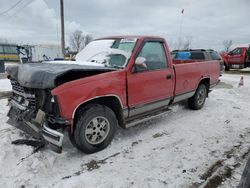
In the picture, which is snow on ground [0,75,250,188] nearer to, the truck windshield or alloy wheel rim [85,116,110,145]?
alloy wheel rim [85,116,110,145]

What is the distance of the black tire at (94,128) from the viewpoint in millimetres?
3414

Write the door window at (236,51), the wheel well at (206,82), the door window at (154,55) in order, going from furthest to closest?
1. the door window at (236,51)
2. the wheel well at (206,82)
3. the door window at (154,55)

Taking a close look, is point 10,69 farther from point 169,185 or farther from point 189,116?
point 189,116

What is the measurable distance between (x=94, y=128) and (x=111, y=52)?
1.60 meters

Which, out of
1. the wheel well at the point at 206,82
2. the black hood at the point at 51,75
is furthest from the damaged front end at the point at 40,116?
the wheel well at the point at 206,82

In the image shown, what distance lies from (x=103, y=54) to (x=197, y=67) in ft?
8.73

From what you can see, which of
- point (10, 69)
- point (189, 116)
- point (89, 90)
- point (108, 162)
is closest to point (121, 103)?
point (89, 90)

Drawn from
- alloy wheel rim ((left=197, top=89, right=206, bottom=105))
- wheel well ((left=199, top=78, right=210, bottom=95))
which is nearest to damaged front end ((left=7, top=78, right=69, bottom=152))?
alloy wheel rim ((left=197, top=89, right=206, bottom=105))

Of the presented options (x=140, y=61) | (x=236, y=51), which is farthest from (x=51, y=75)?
(x=236, y=51)

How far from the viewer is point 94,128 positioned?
3619 millimetres

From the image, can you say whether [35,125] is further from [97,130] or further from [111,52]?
[111,52]

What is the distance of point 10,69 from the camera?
421 cm

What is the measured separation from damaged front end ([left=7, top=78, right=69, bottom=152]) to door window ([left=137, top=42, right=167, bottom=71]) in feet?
6.24

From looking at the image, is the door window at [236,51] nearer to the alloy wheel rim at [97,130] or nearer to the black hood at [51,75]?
the black hood at [51,75]
